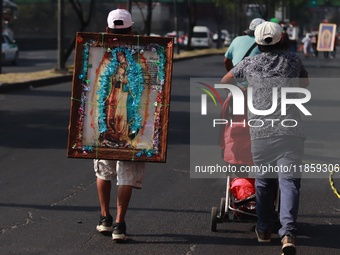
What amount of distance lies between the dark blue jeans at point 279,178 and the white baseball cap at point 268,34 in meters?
0.78

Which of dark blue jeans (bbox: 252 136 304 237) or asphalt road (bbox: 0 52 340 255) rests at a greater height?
dark blue jeans (bbox: 252 136 304 237)

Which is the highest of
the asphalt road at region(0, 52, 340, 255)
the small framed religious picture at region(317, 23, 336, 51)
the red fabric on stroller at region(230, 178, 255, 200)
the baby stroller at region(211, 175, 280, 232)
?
the red fabric on stroller at region(230, 178, 255, 200)

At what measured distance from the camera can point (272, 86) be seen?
25.7 feet

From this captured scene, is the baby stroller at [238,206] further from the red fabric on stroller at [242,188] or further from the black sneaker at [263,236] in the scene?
the black sneaker at [263,236]

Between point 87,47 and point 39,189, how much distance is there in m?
3.02

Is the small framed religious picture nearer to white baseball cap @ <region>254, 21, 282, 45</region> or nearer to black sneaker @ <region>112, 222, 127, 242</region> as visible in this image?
white baseball cap @ <region>254, 21, 282, 45</region>

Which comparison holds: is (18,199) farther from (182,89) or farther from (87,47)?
(182,89)

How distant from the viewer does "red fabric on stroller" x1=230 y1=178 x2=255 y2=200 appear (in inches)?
336

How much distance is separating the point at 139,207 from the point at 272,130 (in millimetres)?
2360

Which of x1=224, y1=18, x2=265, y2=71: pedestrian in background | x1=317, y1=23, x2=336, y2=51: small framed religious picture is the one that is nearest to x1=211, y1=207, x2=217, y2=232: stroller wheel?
x1=224, y1=18, x2=265, y2=71: pedestrian in background

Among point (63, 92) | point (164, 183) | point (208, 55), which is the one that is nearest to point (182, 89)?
point (63, 92)

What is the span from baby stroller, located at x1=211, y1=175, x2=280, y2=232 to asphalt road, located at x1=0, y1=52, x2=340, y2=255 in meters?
0.15

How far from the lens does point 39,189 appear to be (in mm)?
10703

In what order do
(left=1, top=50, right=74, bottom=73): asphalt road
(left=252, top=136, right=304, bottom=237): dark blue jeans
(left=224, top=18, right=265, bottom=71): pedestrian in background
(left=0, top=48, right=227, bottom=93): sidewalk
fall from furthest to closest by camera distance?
(left=1, top=50, right=74, bottom=73): asphalt road, (left=0, top=48, right=227, bottom=93): sidewalk, (left=224, top=18, right=265, bottom=71): pedestrian in background, (left=252, top=136, right=304, bottom=237): dark blue jeans
